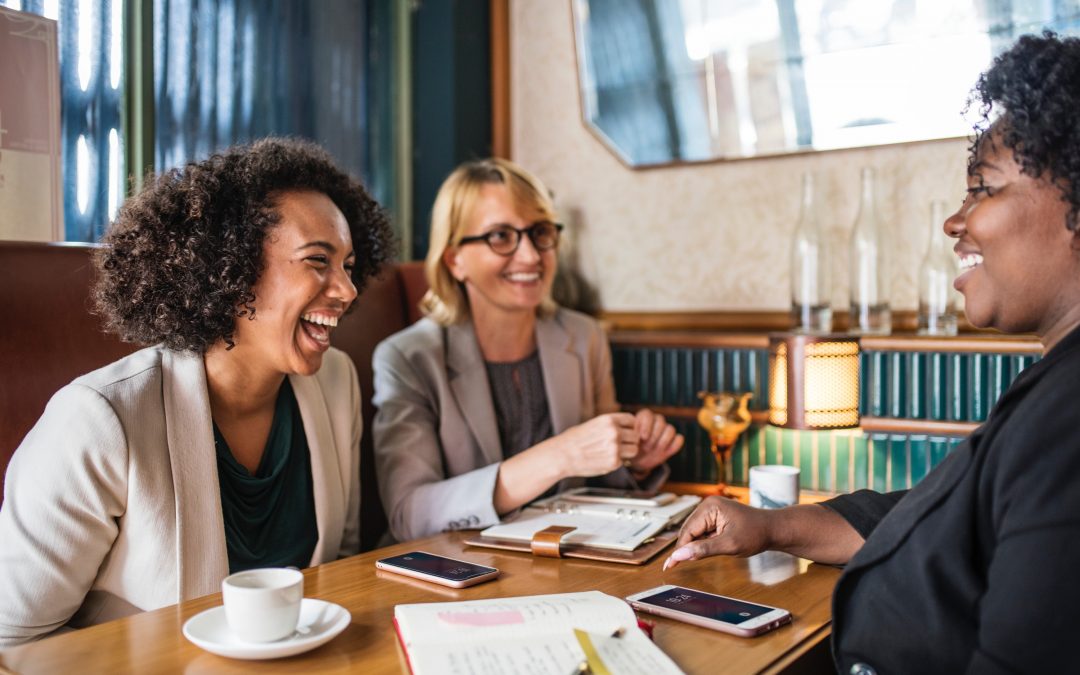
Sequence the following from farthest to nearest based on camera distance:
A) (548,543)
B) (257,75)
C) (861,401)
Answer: (257,75), (861,401), (548,543)

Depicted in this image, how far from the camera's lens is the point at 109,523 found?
1448 millimetres

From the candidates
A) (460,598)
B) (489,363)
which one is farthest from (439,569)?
(489,363)

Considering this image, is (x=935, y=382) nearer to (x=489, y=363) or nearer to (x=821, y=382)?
(x=821, y=382)

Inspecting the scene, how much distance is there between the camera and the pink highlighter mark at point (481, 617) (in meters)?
1.12

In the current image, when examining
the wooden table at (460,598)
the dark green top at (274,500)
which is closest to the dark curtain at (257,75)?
the dark green top at (274,500)

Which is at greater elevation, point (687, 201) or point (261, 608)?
point (687, 201)

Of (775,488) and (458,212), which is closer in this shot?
(775,488)

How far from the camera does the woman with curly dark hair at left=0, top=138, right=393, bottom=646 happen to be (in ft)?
4.64

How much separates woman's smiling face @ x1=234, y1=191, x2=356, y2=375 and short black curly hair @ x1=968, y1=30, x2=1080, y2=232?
118 centimetres

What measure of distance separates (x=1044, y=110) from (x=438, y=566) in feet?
3.49

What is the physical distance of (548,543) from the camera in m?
1.54

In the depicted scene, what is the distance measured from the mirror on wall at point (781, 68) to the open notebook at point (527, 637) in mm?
1919

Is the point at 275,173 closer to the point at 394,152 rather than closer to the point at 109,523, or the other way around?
the point at 109,523

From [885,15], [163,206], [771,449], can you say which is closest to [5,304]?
[163,206]
